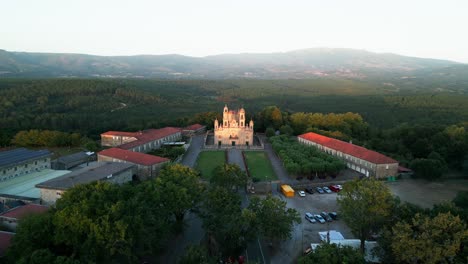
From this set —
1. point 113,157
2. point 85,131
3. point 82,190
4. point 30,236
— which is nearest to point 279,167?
point 113,157

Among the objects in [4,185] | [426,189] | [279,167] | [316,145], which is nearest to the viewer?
[4,185]

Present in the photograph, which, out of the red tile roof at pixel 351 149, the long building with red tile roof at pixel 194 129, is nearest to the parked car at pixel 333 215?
the red tile roof at pixel 351 149

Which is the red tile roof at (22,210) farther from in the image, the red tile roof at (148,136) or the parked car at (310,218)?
the red tile roof at (148,136)

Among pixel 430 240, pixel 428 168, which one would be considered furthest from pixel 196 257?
pixel 428 168

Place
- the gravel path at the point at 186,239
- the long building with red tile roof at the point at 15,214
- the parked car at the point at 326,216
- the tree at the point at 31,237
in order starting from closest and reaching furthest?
1. the tree at the point at 31,237
2. the gravel path at the point at 186,239
3. the long building with red tile roof at the point at 15,214
4. the parked car at the point at 326,216

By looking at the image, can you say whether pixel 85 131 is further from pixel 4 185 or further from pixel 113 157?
pixel 4 185
